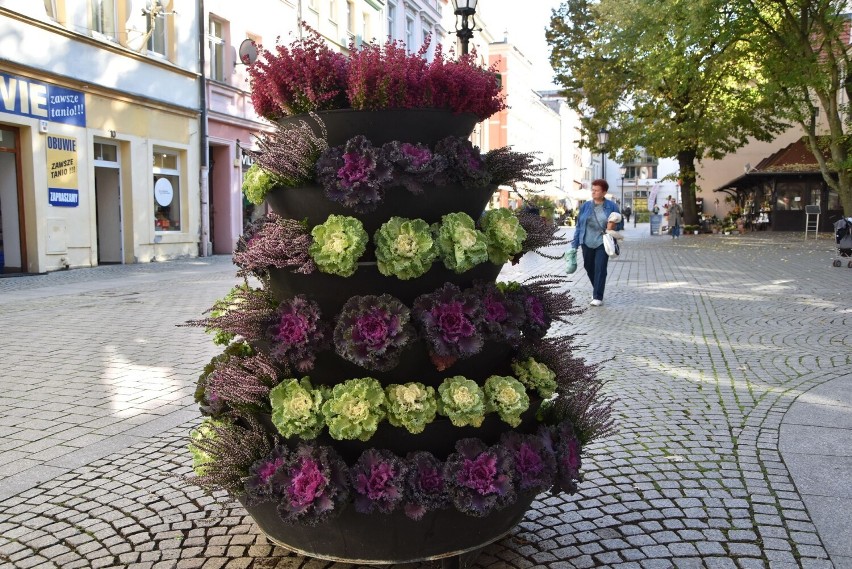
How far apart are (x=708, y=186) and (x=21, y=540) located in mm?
52763

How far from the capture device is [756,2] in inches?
968

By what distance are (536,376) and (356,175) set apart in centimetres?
106

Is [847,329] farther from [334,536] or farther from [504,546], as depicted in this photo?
[334,536]

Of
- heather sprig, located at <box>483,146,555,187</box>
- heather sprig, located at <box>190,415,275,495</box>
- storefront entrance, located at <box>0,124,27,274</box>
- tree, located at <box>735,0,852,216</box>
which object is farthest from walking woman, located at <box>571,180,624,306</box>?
tree, located at <box>735,0,852,216</box>

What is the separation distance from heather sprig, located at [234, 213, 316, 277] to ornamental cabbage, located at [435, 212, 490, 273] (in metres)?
0.47

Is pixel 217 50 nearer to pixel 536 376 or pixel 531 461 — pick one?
pixel 536 376

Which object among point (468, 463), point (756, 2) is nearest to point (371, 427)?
point (468, 463)

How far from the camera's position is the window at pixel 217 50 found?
22.3 meters

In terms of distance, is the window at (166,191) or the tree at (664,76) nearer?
the window at (166,191)

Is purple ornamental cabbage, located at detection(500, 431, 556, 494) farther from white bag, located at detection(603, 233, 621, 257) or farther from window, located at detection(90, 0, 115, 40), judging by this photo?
window, located at detection(90, 0, 115, 40)

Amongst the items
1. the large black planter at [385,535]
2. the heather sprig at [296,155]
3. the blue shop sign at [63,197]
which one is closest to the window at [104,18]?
the blue shop sign at [63,197]

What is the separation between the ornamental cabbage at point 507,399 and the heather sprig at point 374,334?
413 mm

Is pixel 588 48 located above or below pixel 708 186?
above

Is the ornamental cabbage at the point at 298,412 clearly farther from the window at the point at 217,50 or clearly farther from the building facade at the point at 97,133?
the window at the point at 217,50
